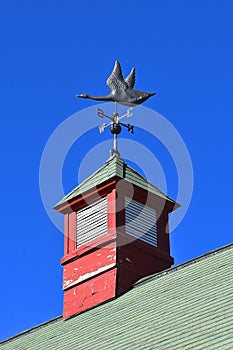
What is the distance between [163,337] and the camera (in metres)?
14.0

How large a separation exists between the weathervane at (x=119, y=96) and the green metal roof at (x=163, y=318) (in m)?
4.13

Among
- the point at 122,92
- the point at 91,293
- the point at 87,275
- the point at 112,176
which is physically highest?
the point at 122,92

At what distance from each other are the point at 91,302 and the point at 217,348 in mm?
6950

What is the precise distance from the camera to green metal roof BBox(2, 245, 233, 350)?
1352cm

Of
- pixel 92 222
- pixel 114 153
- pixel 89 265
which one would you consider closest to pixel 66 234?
pixel 92 222

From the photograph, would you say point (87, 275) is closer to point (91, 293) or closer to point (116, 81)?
point (91, 293)

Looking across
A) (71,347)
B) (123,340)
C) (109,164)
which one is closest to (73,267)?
(109,164)

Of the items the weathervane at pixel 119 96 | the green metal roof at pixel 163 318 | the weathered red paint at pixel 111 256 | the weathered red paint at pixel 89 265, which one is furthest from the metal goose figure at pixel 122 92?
the green metal roof at pixel 163 318

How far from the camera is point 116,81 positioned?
2183 centimetres

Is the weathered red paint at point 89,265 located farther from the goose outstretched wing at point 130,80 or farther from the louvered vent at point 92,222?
the goose outstretched wing at point 130,80

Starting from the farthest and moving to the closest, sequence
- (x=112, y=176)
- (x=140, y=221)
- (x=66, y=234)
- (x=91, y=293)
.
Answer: (x=66, y=234), (x=140, y=221), (x=112, y=176), (x=91, y=293)

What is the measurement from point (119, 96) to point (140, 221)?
10.7 ft

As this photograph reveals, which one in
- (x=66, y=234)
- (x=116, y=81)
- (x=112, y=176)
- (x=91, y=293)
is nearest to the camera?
(x=91, y=293)

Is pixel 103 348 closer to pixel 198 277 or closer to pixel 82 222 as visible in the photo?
pixel 198 277
